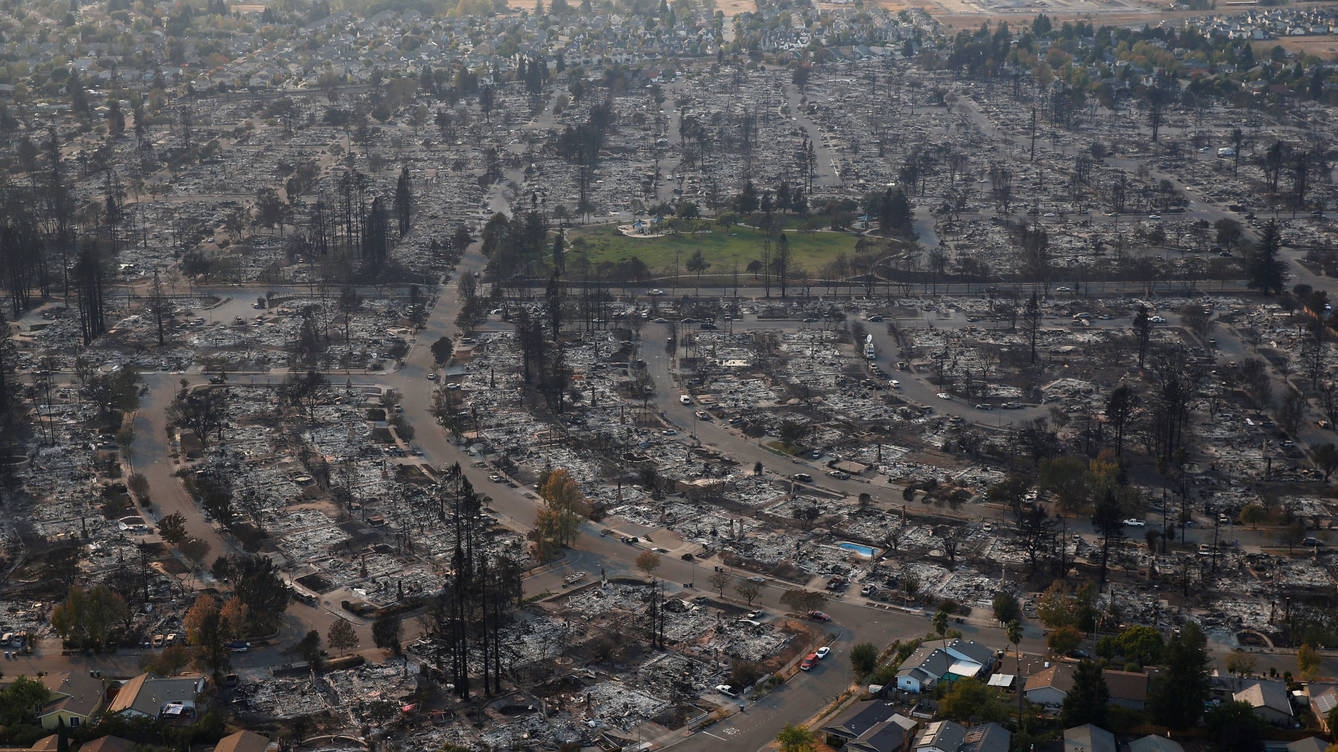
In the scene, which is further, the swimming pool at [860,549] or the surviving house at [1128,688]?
the swimming pool at [860,549]

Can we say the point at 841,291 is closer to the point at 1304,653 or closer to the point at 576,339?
the point at 576,339

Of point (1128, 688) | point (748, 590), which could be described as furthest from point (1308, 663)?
point (748, 590)

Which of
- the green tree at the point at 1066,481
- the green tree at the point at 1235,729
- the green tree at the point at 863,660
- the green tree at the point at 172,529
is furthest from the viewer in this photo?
the green tree at the point at 1066,481

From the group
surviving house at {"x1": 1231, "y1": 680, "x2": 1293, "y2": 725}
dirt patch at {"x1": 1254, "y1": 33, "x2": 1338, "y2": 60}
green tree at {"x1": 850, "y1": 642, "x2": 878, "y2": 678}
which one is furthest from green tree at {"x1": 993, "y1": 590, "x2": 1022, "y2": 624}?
dirt patch at {"x1": 1254, "y1": 33, "x2": 1338, "y2": 60}

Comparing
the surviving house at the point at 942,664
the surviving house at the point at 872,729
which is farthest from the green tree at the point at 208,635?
the surviving house at the point at 942,664

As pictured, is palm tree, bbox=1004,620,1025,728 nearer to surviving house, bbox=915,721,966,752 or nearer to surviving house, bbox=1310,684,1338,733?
surviving house, bbox=915,721,966,752

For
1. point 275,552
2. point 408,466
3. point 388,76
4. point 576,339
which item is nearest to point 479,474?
point 408,466

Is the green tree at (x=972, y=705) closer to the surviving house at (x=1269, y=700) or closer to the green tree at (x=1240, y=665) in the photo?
the surviving house at (x=1269, y=700)
